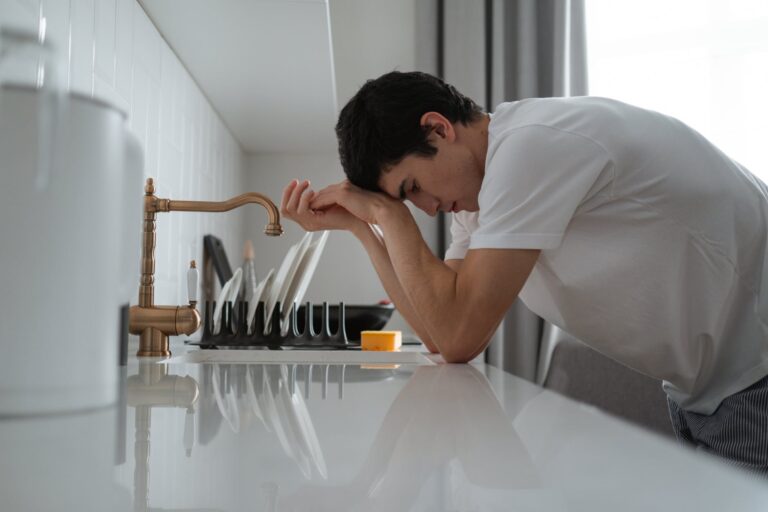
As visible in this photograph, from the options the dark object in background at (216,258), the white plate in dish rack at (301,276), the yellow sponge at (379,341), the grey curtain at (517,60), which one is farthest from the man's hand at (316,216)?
the grey curtain at (517,60)

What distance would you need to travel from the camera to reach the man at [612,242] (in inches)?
37.1

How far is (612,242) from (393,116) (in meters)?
0.38

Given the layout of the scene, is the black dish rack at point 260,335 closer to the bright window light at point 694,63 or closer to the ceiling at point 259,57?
the ceiling at point 259,57

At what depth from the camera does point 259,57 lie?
1724mm

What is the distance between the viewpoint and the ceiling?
4.63 feet

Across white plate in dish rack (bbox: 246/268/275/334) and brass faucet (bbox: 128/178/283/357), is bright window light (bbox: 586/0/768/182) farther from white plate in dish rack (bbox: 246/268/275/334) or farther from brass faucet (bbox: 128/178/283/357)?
brass faucet (bbox: 128/178/283/357)

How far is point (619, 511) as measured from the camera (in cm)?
24

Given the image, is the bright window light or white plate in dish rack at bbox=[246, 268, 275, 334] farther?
the bright window light

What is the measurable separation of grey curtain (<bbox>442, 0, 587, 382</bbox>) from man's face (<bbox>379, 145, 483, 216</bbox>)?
1.47 m

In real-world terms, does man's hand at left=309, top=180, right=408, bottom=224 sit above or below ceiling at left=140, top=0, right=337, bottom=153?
below

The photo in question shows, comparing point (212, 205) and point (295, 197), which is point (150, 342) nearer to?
point (212, 205)

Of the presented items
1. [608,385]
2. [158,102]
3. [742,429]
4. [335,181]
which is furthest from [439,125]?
[335,181]

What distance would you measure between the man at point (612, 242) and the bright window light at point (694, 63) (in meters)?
1.56

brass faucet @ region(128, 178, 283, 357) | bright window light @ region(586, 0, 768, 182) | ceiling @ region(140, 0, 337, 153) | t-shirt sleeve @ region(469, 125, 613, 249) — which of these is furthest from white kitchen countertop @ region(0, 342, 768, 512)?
bright window light @ region(586, 0, 768, 182)
